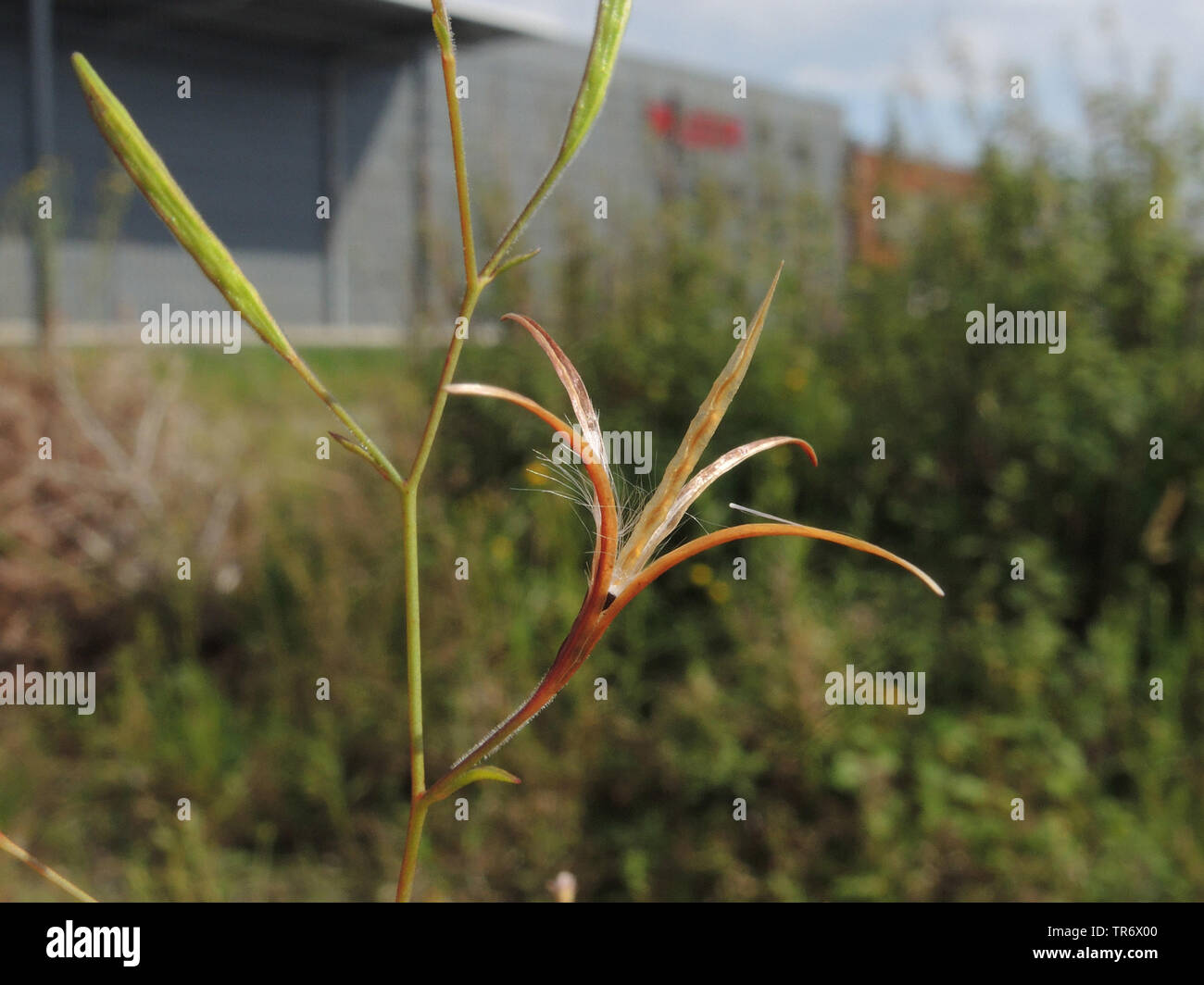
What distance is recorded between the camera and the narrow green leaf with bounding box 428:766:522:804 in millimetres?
239

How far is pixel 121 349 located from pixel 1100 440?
274 cm

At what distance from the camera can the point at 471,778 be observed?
0.25 metres

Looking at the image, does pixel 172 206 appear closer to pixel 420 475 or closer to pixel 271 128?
pixel 420 475

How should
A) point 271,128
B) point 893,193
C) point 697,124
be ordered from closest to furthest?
point 893,193 < point 697,124 < point 271,128

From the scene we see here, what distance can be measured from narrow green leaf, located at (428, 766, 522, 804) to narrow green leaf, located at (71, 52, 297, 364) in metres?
0.10

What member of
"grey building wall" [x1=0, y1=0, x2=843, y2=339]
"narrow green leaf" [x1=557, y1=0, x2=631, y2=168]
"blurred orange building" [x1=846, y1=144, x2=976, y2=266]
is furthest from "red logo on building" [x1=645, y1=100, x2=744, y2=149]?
"narrow green leaf" [x1=557, y1=0, x2=631, y2=168]

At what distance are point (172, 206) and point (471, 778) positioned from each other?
14cm

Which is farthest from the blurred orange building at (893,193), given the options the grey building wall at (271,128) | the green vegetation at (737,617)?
the grey building wall at (271,128)

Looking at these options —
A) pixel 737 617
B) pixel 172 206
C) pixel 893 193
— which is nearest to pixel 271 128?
pixel 893 193

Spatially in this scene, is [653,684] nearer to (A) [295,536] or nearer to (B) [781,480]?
(B) [781,480]

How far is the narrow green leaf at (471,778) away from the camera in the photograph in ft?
0.78

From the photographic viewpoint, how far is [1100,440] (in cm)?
253

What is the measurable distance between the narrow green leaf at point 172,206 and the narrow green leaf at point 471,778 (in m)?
0.10

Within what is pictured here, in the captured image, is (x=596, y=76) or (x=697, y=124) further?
(x=697, y=124)
